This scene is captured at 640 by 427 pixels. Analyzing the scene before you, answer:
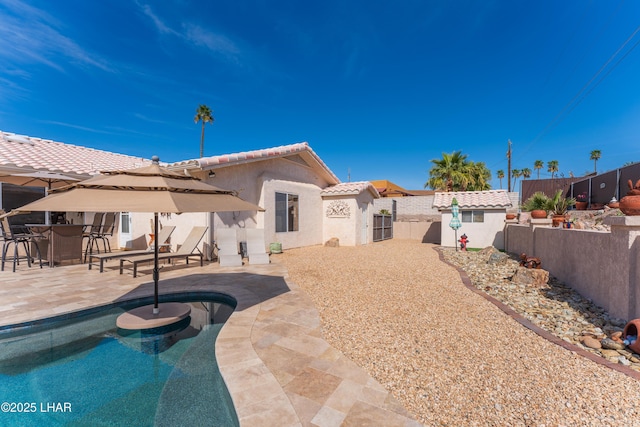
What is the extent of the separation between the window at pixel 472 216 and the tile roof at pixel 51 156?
58.4 ft

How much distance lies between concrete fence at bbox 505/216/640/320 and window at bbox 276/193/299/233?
33.0 ft

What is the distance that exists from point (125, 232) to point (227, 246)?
5.87 metres

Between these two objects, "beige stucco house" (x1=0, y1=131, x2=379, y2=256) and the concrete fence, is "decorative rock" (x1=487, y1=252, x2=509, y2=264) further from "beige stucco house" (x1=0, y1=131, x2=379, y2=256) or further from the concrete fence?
"beige stucco house" (x1=0, y1=131, x2=379, y2=256)

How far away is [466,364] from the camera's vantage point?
10.8 feet

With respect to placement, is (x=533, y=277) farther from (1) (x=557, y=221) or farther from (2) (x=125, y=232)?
(2) (x=125, y=232)

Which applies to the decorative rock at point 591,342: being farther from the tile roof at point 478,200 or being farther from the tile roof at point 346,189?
the tile roof at point 478,200

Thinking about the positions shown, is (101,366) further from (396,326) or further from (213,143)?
(213,143)

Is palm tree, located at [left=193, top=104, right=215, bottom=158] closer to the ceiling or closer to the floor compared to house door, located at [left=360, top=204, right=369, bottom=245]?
closer to the ceiling

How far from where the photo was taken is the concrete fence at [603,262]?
4.36 meters

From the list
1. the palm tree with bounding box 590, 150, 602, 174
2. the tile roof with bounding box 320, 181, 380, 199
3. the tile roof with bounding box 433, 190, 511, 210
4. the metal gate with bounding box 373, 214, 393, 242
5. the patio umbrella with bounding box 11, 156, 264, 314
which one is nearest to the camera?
the patio umbrella with bounding box 11, 156, 264, 314

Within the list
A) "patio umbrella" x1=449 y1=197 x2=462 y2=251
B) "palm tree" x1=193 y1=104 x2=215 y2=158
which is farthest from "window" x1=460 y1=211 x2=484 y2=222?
"palm tree" x1=193 y1=104 x2=215 y2=158

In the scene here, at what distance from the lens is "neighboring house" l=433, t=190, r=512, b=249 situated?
15125 mm

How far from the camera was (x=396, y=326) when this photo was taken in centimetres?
444

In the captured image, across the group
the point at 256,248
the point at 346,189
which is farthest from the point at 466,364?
the point at 346,189
